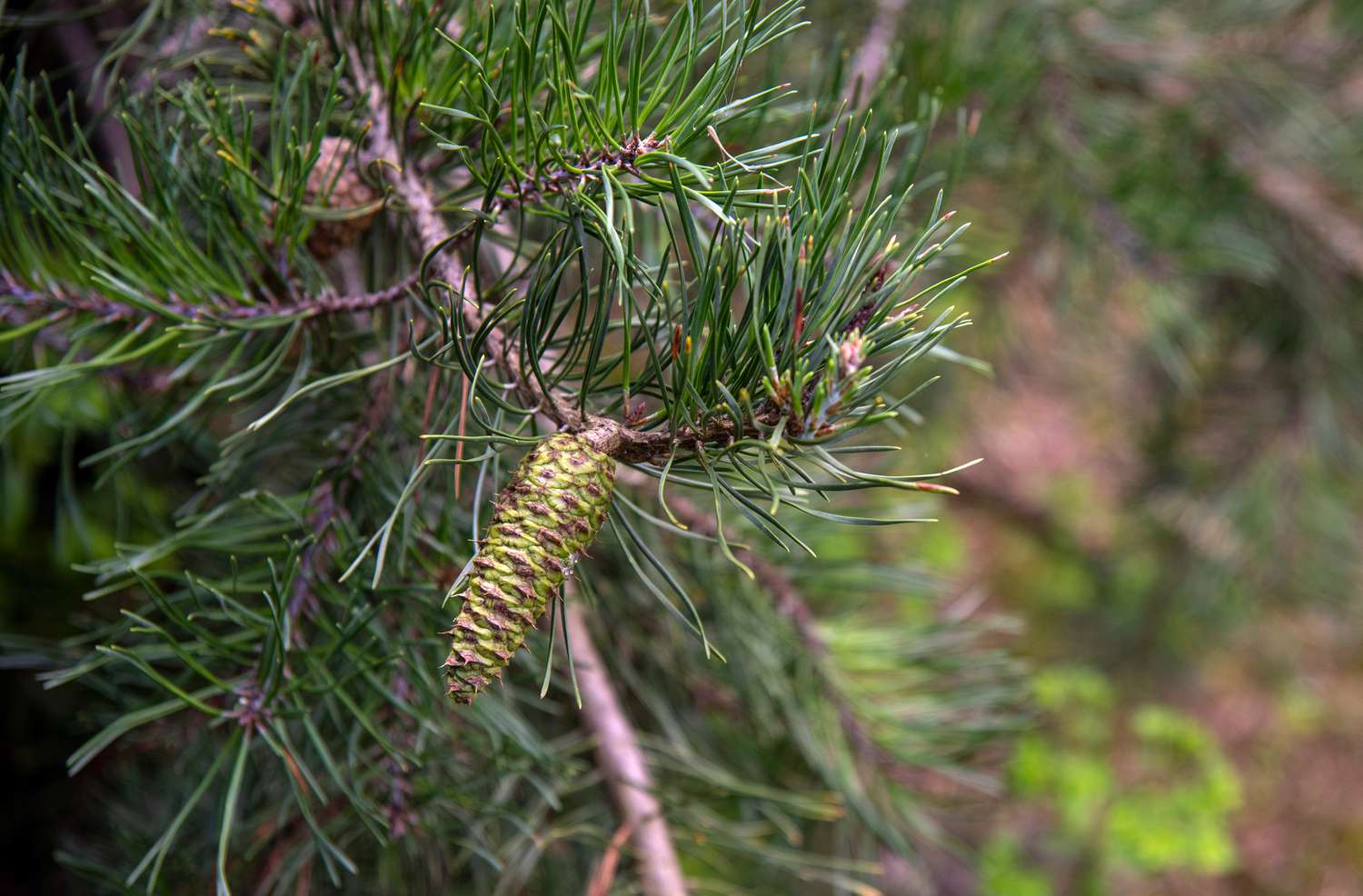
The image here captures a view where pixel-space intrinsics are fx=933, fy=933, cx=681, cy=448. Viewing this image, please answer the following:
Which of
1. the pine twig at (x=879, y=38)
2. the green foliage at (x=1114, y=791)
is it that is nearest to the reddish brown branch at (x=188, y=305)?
the pine twig at (x=879, y=38)

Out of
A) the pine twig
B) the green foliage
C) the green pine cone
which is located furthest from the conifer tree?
the green foliage

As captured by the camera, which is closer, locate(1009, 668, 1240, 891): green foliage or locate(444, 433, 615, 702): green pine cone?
locate(444, 433, 615, 702): green pine cone

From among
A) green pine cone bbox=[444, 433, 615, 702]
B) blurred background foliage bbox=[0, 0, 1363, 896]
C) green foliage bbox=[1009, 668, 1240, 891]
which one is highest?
green pine cone bbox=[444, 433, 615, 702]

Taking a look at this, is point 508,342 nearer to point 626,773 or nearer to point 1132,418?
point 626,773

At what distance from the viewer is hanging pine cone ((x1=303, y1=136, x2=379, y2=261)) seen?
14.6 inches

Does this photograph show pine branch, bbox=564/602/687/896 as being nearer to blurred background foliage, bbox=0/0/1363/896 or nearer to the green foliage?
blurred background foliage, bbox=0/0/1363/896

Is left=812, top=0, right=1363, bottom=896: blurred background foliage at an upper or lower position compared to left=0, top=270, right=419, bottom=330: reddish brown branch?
lower

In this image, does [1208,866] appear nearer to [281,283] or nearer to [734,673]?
[734,673]

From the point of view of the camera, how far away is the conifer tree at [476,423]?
0.94ft

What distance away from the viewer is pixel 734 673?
57 centimetres

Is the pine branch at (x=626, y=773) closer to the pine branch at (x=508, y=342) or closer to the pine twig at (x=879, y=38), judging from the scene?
the pine branch at (x=508, y=342)

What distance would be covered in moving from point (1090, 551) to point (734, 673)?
1261mm

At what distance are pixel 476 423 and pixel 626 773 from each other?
0.79 feet

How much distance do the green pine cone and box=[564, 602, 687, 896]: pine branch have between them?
0.20m
